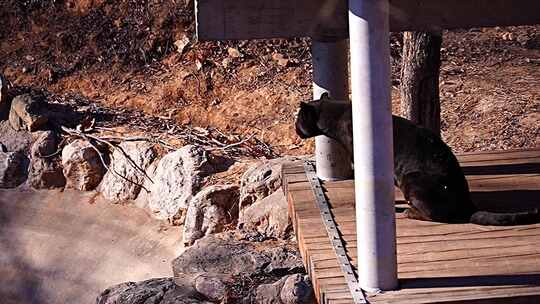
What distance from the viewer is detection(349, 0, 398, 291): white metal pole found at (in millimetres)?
4902

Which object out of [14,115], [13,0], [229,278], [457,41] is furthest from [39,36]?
[229,278]

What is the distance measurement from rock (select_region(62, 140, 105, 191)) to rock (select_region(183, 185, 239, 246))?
195 centimetres

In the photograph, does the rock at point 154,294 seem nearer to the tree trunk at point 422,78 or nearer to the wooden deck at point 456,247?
the wooden deck at point 456,247

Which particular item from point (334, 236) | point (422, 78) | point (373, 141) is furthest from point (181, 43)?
point (373, 141)

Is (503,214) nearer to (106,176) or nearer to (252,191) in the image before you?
(252,191)

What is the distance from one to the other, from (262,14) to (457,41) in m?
7.46

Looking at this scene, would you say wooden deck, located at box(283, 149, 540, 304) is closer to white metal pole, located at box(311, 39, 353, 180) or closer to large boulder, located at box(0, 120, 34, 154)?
white metal pole, located at box(311, 39, 353, 180)

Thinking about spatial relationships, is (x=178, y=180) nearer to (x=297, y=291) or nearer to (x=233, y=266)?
(x=233, y=266)

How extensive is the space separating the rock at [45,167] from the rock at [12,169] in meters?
0.13

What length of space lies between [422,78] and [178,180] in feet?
9.40

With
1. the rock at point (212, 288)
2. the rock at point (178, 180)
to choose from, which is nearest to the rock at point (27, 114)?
the rock at point (178, 180)

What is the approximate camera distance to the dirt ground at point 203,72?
1137 centimetres

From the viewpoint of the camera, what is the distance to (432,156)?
260 inches

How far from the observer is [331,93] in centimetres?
726
